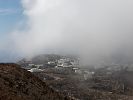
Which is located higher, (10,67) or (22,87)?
(10,67)

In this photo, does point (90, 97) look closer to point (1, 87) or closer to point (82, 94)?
point (82, 94)

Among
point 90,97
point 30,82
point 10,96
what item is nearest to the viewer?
point 10,96

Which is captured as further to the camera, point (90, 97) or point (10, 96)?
point (90, 97)

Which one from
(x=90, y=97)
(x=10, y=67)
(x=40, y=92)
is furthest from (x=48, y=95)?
(x=90, y=97)

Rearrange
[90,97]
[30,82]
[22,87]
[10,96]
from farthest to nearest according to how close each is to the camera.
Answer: [90,97] → [30,82] → [22,87] → [10,96]

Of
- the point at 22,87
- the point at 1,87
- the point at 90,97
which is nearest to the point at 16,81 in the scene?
the point at 22,87

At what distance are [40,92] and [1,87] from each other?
19.9 ft

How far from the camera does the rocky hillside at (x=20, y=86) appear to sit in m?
39.9

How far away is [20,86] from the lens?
4384 cm

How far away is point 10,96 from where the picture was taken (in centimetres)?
3831

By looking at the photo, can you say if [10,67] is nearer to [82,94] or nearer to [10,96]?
[10,96]

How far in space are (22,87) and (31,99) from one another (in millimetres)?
3599

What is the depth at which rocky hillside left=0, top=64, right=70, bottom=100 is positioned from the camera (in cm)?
3994

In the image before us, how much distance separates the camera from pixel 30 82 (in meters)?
46.7
